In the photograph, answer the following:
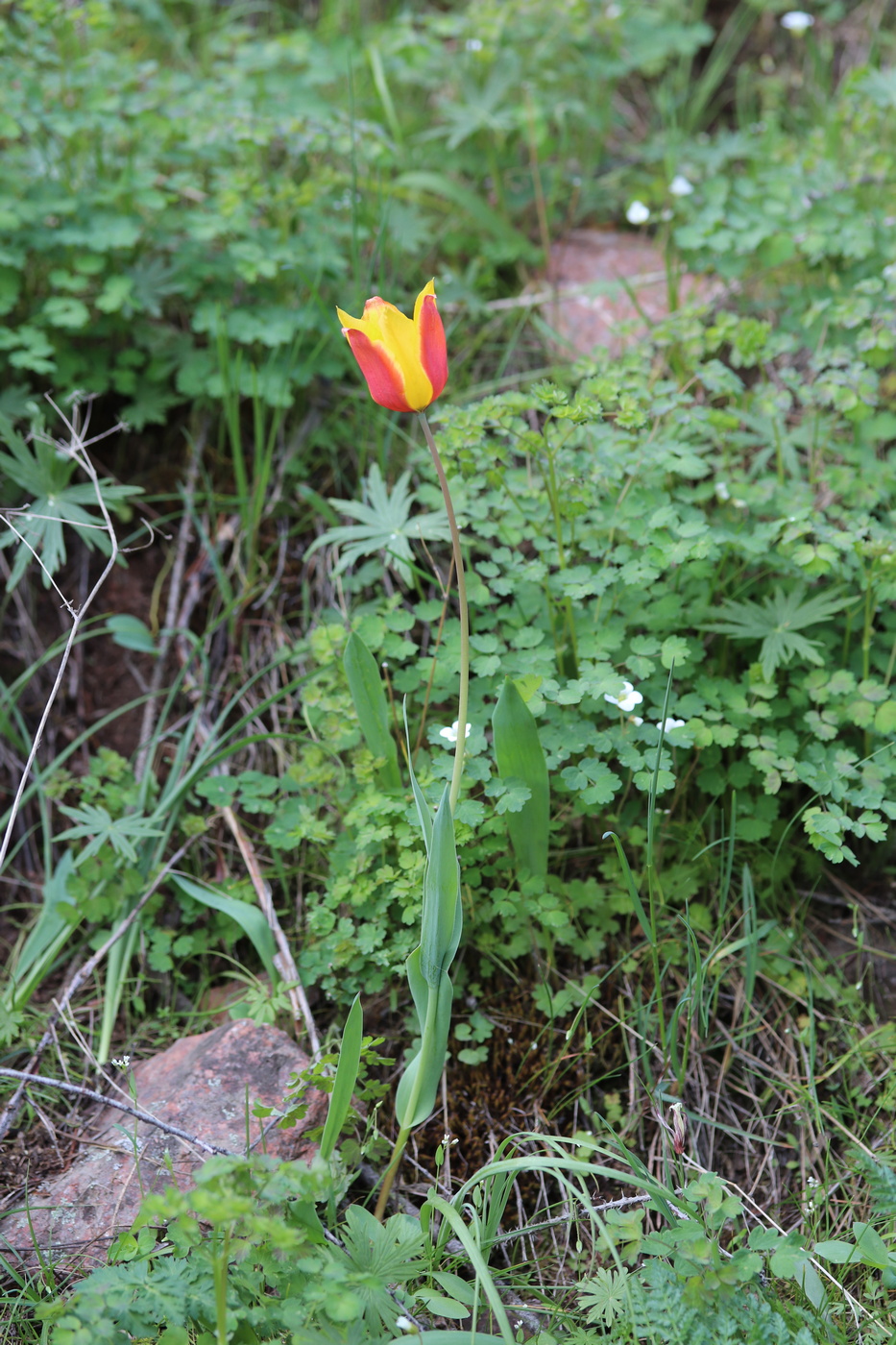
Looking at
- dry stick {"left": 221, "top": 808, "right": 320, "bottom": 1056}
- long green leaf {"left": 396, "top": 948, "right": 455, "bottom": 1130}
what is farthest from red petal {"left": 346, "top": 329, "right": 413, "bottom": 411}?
dry stick {"left": 221, "top": 808, "right": 320, "bottom": 1056}

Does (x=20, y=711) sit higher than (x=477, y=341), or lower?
lower

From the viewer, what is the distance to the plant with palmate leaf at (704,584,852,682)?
6.43 feet

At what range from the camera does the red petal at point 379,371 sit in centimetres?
139

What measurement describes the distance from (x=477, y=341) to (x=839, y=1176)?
7.74 ft

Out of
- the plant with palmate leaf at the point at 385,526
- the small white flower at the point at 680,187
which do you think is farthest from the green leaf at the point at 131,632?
the small white flower at the point at 680,187

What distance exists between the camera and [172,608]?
263 cm

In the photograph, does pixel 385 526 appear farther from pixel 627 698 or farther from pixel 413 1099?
pixel 413 1099

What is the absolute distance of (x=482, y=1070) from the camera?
1.90 m

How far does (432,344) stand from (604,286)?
1.72 m

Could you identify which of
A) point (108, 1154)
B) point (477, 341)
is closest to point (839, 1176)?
point (108, 1154)

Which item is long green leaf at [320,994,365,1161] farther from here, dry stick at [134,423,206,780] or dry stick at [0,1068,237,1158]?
dry stick at [134,423,206,780]

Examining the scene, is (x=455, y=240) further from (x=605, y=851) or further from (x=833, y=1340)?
(x=833, y=1340)

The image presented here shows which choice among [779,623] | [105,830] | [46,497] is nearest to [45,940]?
[105,830]

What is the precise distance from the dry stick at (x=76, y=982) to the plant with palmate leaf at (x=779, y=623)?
1.31 m
